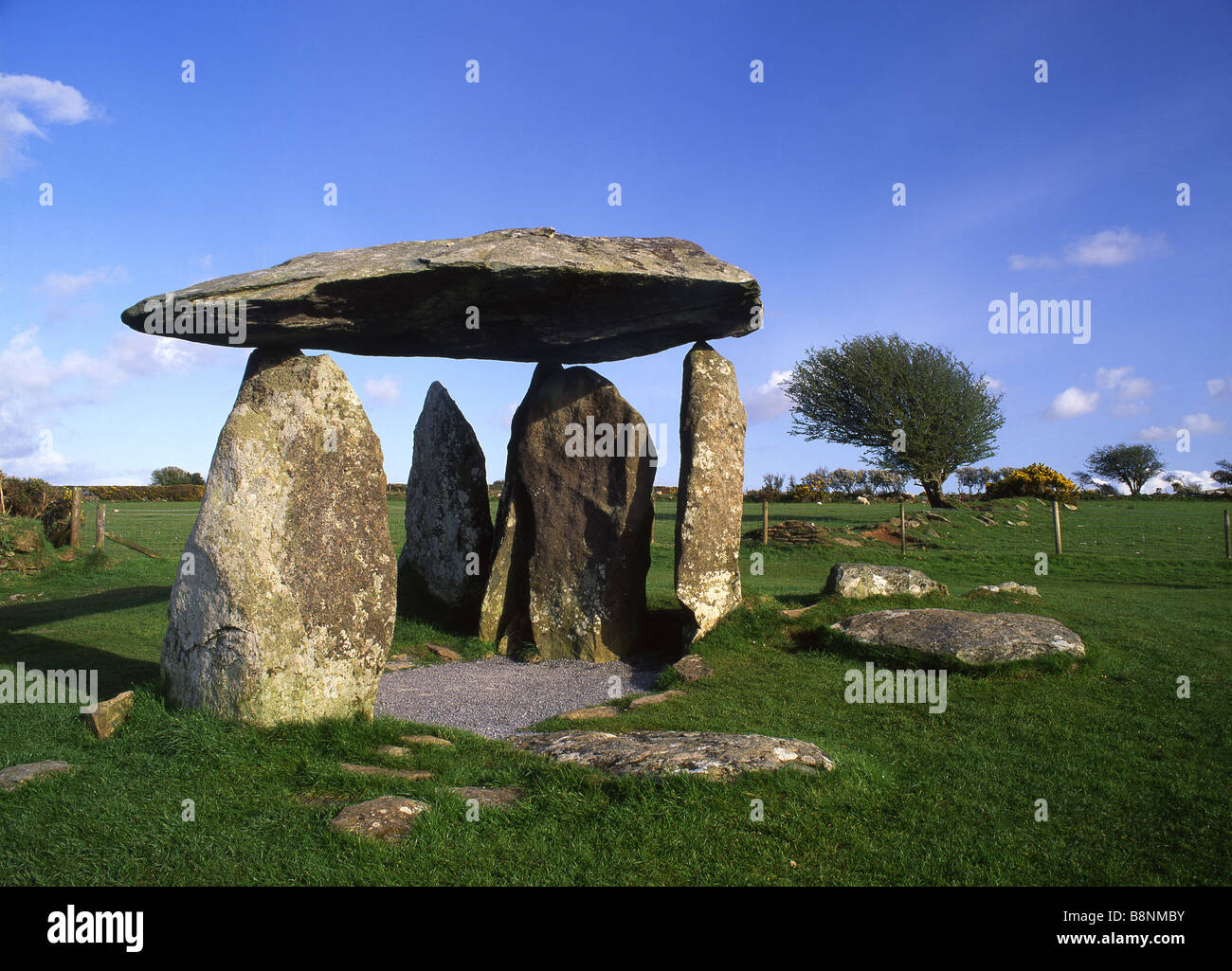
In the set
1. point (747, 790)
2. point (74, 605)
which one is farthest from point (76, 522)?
point (747, 790)

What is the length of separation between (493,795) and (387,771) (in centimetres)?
106

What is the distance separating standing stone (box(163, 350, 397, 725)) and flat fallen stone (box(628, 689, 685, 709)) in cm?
286

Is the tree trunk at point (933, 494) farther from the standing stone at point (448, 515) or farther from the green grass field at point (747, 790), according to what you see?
the standing stone at point (448, 515)

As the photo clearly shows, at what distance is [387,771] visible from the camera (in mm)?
6500

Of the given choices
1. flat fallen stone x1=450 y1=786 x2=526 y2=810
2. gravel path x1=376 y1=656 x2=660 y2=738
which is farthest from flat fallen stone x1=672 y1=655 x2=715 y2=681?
flat fallen stone x1=450 y1=786 x2=526 y2=810

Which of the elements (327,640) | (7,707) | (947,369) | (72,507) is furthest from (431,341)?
(947,369)

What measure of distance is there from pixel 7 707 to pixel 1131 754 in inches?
432

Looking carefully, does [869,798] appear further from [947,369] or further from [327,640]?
[947,369]

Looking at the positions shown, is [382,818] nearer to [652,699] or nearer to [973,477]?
[652,699]

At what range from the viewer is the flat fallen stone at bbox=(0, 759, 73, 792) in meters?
6.15

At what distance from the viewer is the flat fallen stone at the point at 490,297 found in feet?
27.6

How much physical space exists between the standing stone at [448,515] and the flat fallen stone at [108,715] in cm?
586

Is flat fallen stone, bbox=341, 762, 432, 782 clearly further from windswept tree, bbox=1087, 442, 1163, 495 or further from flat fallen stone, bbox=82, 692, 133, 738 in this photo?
windswept tree, bbox=1087, 442, 1163, 495
